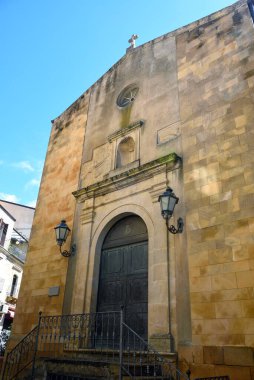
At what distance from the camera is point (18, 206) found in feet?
92.0

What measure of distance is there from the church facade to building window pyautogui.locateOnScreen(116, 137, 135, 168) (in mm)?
33

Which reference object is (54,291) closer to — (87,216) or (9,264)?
(87,216)

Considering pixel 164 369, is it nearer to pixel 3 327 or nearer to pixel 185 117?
pixel 185 117

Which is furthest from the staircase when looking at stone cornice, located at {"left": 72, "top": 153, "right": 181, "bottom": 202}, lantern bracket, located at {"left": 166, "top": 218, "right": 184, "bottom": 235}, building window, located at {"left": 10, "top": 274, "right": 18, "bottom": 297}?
building window, located at {"left": 10, "top": 274, "right": 18, "bottom": 297}

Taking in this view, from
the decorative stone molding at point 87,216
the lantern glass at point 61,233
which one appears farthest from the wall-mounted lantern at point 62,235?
the decorative stone molding at point 87,216

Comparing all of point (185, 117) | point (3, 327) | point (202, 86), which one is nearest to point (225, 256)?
point (185, 117)

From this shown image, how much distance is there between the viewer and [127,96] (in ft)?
32.5

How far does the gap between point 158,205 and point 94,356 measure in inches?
128

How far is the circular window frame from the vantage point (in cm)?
961

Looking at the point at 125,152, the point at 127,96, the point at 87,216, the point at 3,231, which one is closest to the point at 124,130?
the point at 125,152

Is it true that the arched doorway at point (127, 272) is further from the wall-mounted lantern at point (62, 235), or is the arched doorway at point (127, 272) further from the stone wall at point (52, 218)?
the stone wall at point (52, 218)

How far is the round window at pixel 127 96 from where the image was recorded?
964 centimetres

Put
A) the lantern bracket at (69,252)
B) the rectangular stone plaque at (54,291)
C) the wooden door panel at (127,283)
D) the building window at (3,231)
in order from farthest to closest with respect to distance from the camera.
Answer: the building window at (3,231), the lantern bracket at (69,252), the rectangular stone plaque at (54,291), the wooden door panel at (127,283)

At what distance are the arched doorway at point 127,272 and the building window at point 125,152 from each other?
1.62 m
